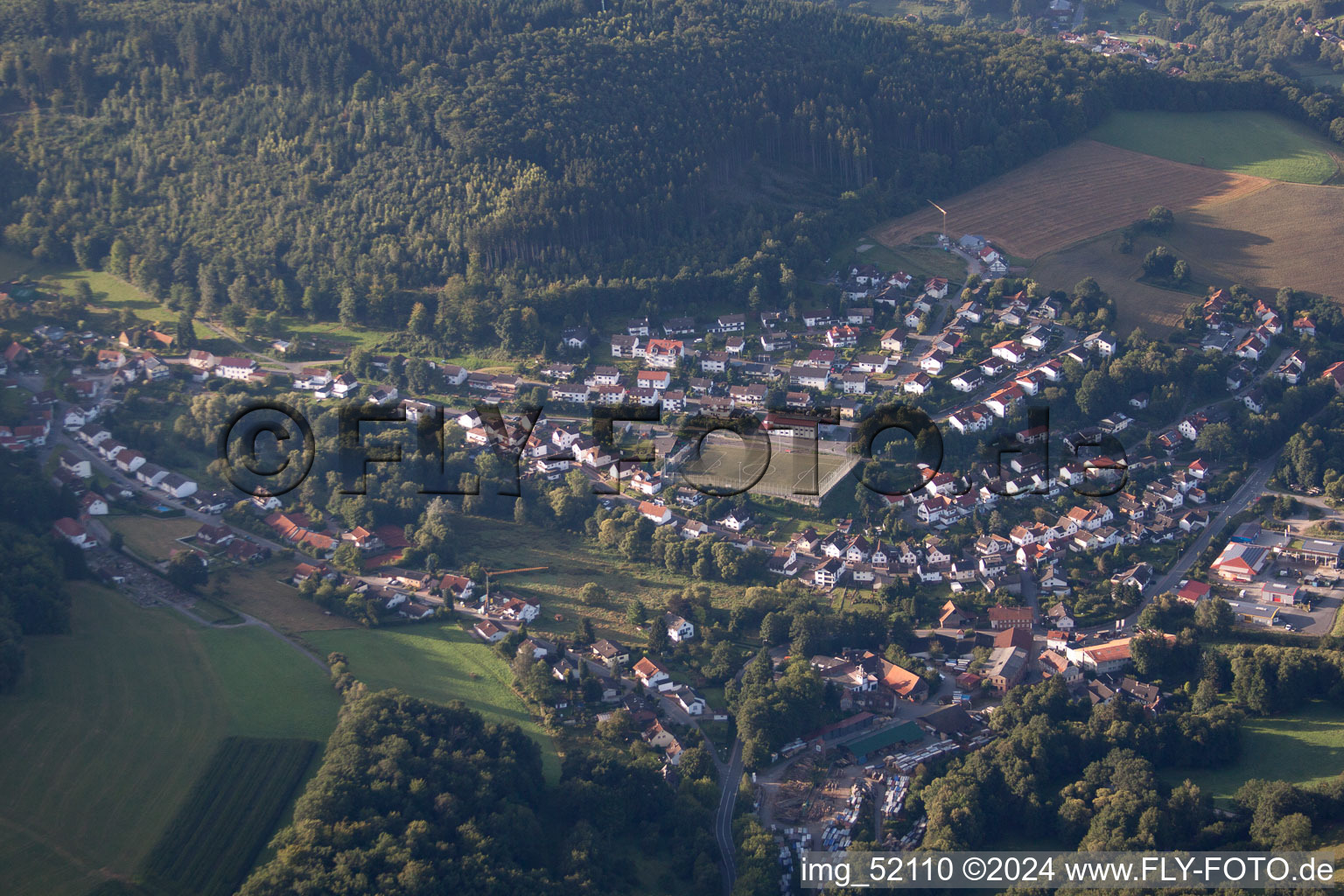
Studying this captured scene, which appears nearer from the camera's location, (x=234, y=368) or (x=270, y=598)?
(x=270, y=598)

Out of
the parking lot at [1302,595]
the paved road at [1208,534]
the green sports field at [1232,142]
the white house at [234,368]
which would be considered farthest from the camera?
the green sports field at [1232,142]

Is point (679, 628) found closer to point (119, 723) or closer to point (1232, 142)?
point (119, 723)

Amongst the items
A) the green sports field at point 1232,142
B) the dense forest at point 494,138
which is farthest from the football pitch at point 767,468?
the green sports field at point 1232,142

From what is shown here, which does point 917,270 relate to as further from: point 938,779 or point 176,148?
point 176,148

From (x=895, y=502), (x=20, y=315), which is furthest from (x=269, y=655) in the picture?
(x=20, y=315)

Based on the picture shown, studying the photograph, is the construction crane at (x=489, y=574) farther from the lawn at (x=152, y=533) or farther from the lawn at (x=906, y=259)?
the lawn at (x=906, y=259)

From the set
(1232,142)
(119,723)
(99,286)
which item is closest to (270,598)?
(119,723)
